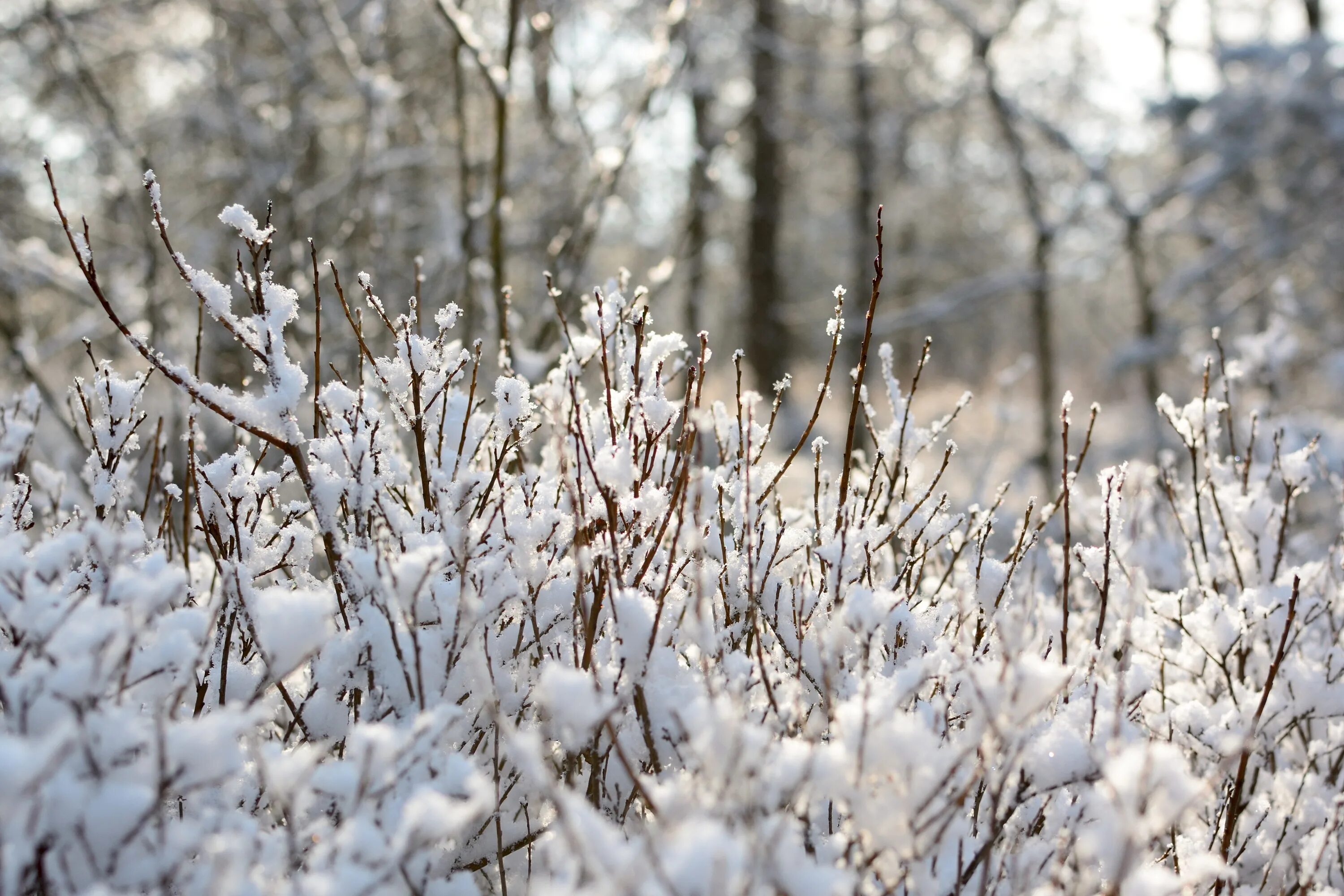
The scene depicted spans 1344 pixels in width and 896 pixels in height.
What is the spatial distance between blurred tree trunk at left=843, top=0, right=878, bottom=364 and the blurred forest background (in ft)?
0.20

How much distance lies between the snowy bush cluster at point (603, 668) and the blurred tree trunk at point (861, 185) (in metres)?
10.1

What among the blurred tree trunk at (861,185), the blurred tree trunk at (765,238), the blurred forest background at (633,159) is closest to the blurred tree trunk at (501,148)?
the blurred forest background at (633,159)

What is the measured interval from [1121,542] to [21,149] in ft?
25.2

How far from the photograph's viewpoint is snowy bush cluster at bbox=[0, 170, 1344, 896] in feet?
3.71

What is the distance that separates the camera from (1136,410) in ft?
37.6

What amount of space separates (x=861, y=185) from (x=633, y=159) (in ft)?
25.2

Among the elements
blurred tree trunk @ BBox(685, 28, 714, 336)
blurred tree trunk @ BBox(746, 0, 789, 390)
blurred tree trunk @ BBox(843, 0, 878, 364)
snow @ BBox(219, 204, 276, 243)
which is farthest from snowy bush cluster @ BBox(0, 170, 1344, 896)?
blurred tree trunk @ BBox(843, 0, 878, 364)

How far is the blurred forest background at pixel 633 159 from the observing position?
3.79m

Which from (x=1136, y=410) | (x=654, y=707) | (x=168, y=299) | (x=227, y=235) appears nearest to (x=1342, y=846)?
(x=654, y=707)

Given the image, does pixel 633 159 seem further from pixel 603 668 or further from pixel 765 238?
pixel 765 238

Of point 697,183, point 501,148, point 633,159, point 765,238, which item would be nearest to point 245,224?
point 501,148

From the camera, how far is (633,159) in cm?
616

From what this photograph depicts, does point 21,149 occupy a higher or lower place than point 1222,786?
higher

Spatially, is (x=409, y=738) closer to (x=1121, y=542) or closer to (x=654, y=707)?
(x=654, y=707)
